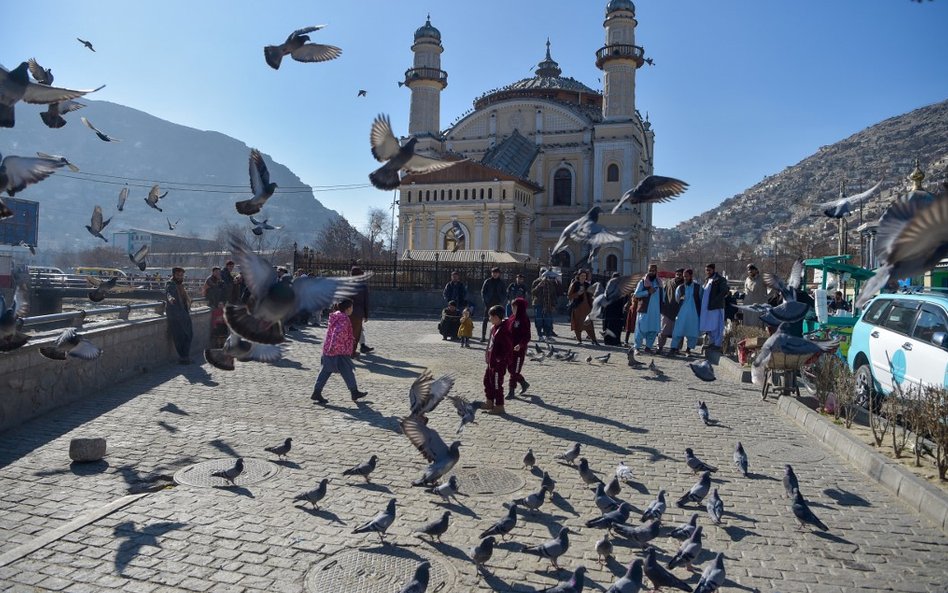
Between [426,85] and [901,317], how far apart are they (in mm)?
49140

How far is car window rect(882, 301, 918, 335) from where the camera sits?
323 inches

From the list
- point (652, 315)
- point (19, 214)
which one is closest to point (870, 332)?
point (652, 315)

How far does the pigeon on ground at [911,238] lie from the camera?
3584 mm

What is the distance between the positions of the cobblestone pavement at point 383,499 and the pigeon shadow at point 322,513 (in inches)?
0.8

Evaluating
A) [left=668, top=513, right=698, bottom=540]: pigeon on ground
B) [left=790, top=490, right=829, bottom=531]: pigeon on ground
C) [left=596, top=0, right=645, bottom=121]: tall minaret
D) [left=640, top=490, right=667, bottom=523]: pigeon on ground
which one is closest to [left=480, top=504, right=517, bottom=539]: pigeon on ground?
[left=640, top=490, right=667, bottom=523]: pigeon on ground

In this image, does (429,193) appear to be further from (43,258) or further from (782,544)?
(43,258)

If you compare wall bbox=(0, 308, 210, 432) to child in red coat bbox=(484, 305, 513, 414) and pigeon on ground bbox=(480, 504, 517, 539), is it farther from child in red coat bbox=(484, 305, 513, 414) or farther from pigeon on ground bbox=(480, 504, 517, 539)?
pigeon on ground bbox=(480, 504, 517, 539)

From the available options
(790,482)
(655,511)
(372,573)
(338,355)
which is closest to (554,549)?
(655,511)

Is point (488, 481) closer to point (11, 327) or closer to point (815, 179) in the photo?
Result: point (11, 327)

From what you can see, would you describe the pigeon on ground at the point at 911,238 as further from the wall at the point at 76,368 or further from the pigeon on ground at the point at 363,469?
the wall at the point at 76,368

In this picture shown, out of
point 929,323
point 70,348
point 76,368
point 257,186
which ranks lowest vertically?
point 76,368

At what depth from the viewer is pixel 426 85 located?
5278 cm

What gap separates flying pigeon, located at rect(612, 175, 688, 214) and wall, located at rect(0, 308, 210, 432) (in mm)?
8313

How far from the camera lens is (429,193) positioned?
4806 cm
